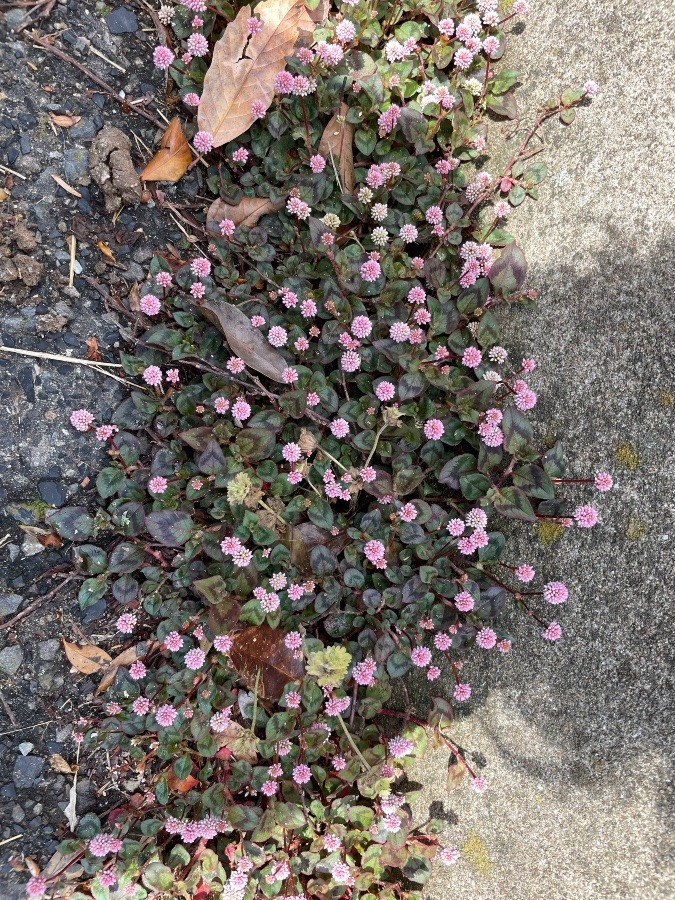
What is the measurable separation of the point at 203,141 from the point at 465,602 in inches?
75.9

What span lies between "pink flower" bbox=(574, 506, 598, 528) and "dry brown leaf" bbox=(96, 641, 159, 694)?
1.56 metres

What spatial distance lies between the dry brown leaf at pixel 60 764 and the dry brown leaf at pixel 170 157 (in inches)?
83.8

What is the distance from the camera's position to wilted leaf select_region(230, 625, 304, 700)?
2.12m

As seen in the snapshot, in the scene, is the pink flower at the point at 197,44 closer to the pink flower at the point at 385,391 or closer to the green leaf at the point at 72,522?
the pink flower at the point at 385,391

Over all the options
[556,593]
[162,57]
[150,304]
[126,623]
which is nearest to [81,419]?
[150,304]

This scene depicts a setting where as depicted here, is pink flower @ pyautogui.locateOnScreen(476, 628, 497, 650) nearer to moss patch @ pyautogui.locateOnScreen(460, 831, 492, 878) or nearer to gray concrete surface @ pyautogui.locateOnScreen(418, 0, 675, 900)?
gray concrete surface @ pyautogui.locateOnScreen(418, 0, 675, 900)

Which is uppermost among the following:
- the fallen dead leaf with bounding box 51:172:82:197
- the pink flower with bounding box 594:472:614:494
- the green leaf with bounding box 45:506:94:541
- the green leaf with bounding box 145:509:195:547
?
the pink flower with bounding box 594:472:614:494

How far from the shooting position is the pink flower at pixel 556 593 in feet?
6.27

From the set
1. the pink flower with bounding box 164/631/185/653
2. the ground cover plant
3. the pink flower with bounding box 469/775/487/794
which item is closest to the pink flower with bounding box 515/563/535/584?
the ground cover plant

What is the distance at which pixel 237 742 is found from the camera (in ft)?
6.88

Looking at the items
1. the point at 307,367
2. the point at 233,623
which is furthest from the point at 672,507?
the point at 233,623

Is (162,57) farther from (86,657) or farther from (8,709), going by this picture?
(8,709)

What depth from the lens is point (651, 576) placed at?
67.6 inches

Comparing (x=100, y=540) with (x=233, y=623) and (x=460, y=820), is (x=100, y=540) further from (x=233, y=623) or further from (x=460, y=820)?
(x=460, y=820)
